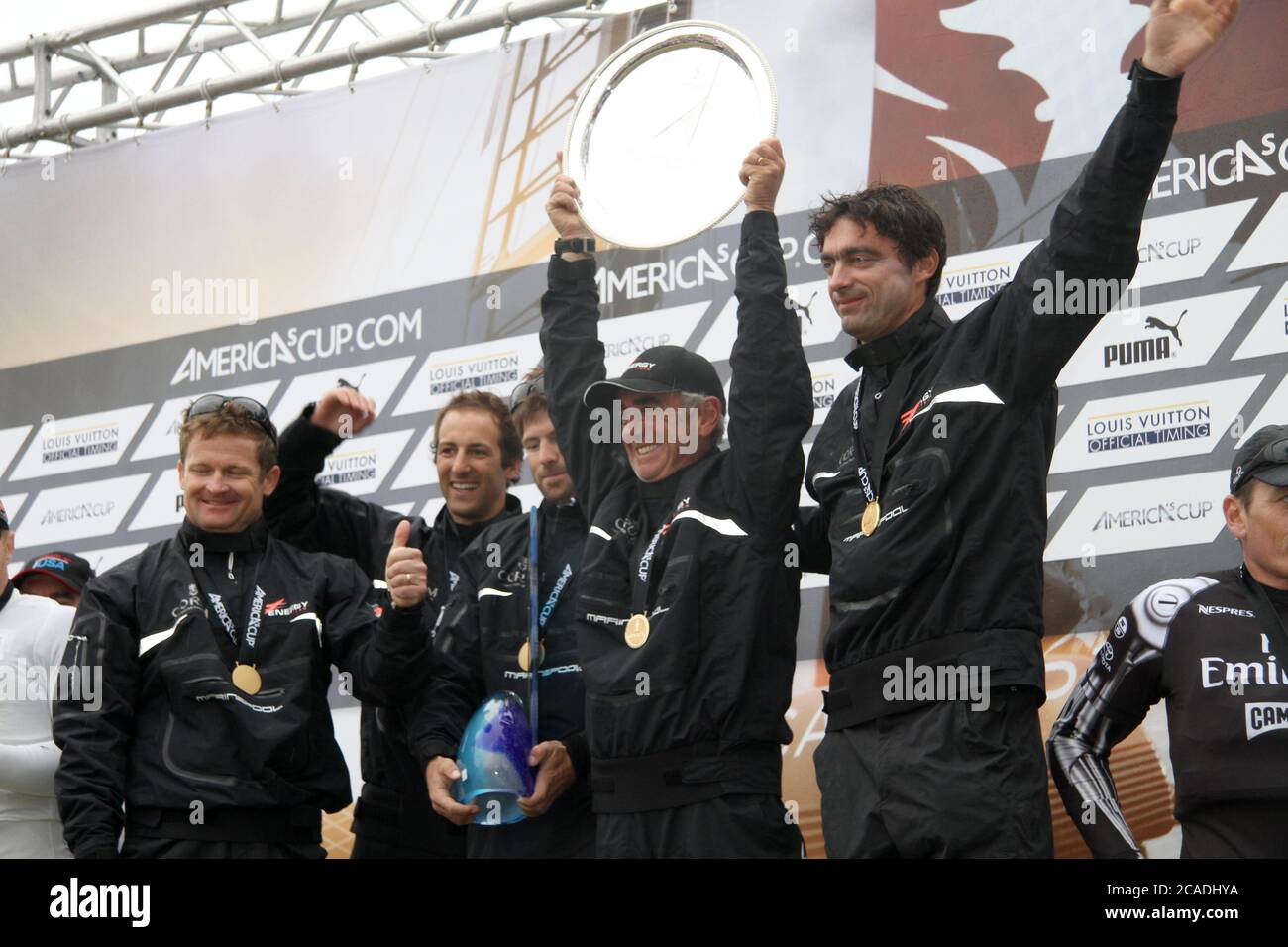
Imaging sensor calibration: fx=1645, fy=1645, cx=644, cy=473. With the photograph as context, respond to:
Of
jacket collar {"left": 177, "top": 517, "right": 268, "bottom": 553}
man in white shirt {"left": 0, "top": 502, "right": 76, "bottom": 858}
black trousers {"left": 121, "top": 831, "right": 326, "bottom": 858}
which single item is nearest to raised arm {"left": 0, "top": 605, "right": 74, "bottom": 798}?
man in white shirt {"left": 0, "top": 502, "right": 76, "bottom": 858}

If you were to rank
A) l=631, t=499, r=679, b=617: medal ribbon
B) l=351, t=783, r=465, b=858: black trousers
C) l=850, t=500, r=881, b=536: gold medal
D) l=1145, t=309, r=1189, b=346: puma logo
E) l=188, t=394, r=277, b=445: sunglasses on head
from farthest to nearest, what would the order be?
l=1145, t=309, r=1189, b=346: puma logo, l=351, t=783, r=465, b=858: black trousers, l=188, t=394, r=277, b=445: sunglasses on head, l=631, t=499, r=679, b=617: medal ribbon, l=850, t=500, r=881, b=536: gold medal

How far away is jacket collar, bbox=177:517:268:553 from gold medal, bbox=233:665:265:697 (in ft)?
1.05

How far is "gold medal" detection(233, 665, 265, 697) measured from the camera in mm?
3814

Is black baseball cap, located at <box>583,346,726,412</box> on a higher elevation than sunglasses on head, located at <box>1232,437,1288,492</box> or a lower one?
higher

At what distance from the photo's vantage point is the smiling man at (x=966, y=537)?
2928 mm

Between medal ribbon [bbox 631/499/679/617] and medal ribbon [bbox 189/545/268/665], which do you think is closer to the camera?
medal ribbon [bbox 631/499/679/617]

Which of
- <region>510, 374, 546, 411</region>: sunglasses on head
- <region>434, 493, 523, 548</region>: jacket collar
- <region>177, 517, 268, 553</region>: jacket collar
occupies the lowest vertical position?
<region>177, 517, 268, 553</region>: jacket collar

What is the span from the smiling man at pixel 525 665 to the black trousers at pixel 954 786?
0.96 m

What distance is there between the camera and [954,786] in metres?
2.92

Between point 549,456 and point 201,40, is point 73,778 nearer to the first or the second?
point 549,456

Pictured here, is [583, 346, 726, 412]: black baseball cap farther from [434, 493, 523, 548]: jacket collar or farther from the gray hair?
[434, 493, 523, 548]: jacket collar

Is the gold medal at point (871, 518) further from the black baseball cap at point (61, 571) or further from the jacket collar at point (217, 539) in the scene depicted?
the black baseball cap at point (61, 571)

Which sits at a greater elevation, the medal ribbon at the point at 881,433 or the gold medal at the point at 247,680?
the medal ribbon at the point at 881,433

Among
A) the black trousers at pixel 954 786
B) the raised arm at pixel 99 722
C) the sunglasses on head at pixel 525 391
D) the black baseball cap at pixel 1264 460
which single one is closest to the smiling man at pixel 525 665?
the sunglasses on head at pixel 525 391
